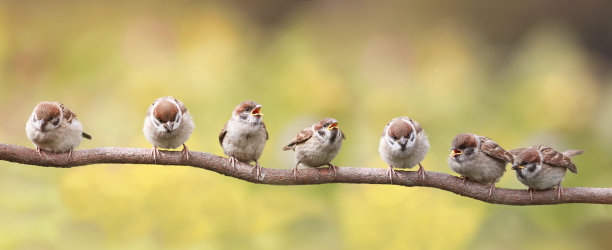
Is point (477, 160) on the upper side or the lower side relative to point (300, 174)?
upper

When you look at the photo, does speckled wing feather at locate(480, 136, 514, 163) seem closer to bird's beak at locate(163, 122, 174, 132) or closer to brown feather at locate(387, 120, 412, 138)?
brown feather at locate(387, 120, 412, 138)

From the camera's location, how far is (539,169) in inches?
147

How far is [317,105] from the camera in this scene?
5.90 meters

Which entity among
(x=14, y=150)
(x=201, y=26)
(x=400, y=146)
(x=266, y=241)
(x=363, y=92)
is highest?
(x=201, y=26)

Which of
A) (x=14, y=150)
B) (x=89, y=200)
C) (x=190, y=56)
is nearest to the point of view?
(x=14, y=150)

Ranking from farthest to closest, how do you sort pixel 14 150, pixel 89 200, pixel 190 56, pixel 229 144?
1. pixel 190 56
2. pixel 89 200
3. pixel 229 144
4. pixel 14 150

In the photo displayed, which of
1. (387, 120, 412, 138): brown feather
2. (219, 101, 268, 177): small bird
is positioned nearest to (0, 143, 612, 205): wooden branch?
(219, 101, 268, 177): small bird

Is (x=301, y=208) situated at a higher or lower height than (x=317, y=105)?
lower

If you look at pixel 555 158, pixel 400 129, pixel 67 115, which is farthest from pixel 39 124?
pixel 555 158

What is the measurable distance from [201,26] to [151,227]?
195 centimetres

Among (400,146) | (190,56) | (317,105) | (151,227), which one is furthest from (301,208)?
(400,146)

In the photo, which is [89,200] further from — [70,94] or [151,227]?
[70,94]

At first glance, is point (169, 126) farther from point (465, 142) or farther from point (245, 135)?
point (465, 142)

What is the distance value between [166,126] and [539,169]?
2.22 metres
